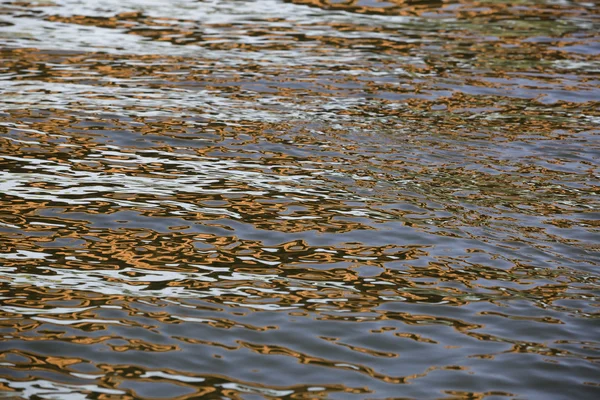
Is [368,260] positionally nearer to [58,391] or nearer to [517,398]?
[517,398]

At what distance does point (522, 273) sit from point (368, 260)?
108 centimetres

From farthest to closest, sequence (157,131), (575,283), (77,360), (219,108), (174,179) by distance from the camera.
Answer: (219,108)
(157,131)
(174,179)
(575,283)
(77,360)

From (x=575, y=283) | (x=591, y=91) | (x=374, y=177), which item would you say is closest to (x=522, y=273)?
(x=575, y=283)

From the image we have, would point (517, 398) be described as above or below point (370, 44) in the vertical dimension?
below

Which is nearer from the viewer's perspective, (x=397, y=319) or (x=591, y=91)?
(x=397, y=319)

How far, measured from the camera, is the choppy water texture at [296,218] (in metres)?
5.09

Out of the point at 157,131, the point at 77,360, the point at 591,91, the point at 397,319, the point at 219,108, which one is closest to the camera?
the point at 77,360

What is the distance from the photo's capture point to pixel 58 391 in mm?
4629

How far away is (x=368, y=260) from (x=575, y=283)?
143 cm

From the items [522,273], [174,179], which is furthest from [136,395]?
[174,179]

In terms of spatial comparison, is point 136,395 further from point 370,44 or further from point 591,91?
point 370,44

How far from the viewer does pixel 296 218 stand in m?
7.35

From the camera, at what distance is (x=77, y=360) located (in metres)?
4.98

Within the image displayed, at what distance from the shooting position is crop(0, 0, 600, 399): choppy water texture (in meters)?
5.09
